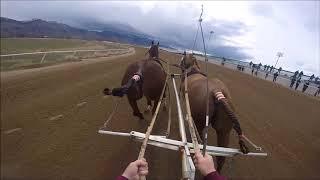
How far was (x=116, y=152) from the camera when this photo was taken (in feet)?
22.4

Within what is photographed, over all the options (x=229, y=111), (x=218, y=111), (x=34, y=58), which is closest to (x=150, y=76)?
(x=218, y=111)

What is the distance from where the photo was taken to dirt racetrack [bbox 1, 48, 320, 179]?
5.82m

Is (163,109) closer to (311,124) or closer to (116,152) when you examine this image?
(116,152)

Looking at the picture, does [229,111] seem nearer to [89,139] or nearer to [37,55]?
[89,139]

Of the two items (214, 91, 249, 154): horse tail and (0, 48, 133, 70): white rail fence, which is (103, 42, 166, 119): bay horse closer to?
(214, 91, 249, 154): horse tail

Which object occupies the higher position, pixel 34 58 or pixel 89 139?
pixel 89 139

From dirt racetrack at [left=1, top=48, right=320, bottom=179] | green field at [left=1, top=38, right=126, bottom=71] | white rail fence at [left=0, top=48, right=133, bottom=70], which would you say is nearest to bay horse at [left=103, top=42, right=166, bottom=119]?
dirt racetrack at [left=1, top=48, right=320, bottom=179]

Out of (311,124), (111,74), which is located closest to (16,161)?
(311,124)

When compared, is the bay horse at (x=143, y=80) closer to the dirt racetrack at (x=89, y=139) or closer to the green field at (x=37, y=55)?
the dirt racetrack at (x=89, y=139)

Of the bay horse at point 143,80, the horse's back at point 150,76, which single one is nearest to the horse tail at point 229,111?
the bay horse at point 143,80

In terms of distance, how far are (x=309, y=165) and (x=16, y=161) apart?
6004 mm

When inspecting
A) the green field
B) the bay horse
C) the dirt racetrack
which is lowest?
the green field

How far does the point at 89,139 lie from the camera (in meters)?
7.25

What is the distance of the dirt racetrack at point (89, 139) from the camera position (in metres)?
5.82
